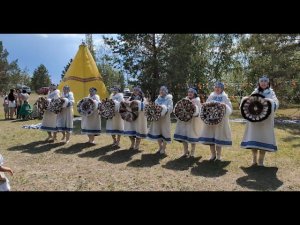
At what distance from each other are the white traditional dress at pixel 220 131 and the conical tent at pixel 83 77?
9.57m

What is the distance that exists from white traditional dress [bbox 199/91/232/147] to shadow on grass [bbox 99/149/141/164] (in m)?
1.85

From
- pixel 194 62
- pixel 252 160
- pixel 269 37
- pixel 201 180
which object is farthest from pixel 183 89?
pixel 201 180

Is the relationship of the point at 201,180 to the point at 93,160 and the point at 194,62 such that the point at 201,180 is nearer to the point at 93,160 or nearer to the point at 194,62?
the point at 93,160

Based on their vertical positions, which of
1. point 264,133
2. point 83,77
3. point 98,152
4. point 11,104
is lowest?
point 98,152

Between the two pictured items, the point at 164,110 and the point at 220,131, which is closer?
the point at 220,131

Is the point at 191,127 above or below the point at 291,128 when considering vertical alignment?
above

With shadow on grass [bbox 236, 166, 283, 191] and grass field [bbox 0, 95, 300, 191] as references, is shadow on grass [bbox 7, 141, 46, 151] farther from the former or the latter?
shadow on grass [bbox 236, 166, 283, 191]

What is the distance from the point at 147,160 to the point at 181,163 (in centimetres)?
82

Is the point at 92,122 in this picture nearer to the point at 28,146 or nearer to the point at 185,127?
the point at 28,146

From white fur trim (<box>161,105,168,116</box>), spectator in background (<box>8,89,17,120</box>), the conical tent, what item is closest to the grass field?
white fur trim (<box>161,105,168,116</box>)

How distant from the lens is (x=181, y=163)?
26.2 feet

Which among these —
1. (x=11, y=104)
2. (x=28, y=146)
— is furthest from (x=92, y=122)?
(x=11, y=104)

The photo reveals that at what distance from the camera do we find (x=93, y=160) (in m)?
8.34

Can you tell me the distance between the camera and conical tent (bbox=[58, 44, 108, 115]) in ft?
54.6
